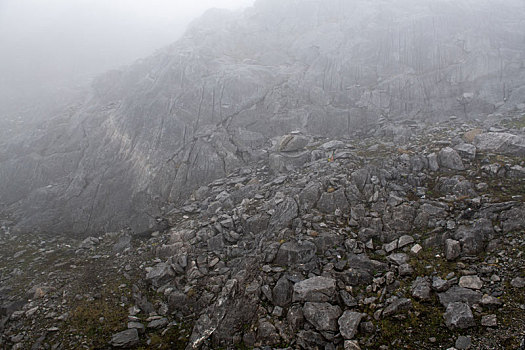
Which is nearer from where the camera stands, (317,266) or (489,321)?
(489,321)

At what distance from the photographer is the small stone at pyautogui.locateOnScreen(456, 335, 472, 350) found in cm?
702

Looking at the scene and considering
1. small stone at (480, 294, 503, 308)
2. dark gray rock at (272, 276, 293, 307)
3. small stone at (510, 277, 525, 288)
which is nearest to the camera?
small stone at (480, 294, 503, 308)

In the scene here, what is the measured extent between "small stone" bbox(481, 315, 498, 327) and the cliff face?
13.6 meters

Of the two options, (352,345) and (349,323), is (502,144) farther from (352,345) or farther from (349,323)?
(352,345)

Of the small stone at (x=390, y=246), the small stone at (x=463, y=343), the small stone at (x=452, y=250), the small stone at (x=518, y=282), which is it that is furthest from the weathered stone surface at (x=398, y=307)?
the small stone at (x=518, y=282)

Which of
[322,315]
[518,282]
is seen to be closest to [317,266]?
[322,315]

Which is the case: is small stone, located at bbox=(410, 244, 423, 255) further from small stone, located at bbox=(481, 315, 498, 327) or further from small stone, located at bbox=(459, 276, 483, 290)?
small stone, located at bbox=(481, 315, 498, 327)

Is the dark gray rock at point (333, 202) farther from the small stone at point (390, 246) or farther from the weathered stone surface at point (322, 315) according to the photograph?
the weathered stone surface at point (322, 315)

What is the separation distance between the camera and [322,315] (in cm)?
888

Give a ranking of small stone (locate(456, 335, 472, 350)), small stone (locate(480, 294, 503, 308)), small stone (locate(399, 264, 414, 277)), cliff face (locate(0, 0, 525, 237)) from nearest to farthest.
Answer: small stone (locate(456, 335, 472, 350))
small stone (locate(480, 294, 503, 308))
small stone (locate(399, 264, 414, 277))
cliff face (locate(0, 0, 525, 237))

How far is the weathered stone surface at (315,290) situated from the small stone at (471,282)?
12.2 feet

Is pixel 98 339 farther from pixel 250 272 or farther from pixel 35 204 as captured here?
pixel 35 204

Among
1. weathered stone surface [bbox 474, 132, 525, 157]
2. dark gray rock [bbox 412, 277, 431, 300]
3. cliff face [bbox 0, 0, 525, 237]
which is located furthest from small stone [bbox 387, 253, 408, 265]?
cliff face [bbox 0, 0, 525, 237]

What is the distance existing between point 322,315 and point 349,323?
2.68 ft
